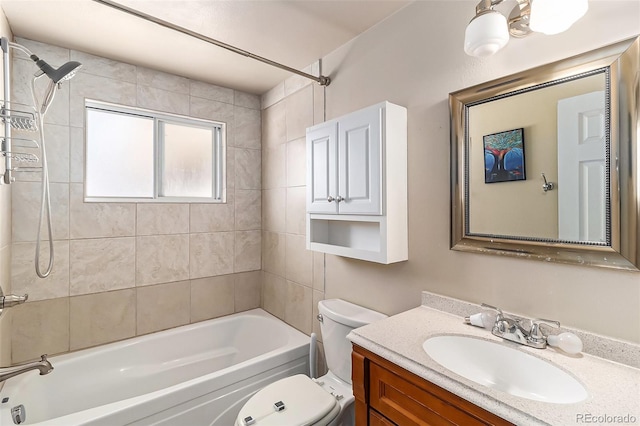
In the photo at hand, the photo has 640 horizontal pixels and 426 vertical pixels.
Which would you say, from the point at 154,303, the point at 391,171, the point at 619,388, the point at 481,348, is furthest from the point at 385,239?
the point at 154,303

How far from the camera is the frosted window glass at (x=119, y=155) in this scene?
2.10 metres

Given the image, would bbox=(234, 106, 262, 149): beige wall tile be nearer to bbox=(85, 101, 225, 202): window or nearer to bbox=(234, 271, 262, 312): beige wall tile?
bbox=(85, 101, 225, 202): window

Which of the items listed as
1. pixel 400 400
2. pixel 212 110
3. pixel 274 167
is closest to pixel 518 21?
Result: pixel 400 400

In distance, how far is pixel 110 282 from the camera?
2.07m

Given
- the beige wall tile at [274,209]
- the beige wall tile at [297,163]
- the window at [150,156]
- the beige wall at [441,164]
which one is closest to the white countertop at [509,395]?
the beige wall at [441,164]

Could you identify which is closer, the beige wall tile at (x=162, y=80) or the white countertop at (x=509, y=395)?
the white countertop at (x=509, y=395)

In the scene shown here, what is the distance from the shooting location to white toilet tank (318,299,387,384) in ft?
5.16

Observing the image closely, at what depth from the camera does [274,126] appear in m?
2.57

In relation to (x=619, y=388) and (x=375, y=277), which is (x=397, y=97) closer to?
(x=375, y=277)

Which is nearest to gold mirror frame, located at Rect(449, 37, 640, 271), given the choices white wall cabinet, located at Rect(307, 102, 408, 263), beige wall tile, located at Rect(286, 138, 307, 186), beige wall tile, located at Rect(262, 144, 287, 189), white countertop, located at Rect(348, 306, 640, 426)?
white countertop, located at Rect(348, 306, 640, 426)

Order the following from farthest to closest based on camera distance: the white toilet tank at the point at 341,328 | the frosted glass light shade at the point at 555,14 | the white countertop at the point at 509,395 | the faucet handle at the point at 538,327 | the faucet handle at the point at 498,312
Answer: the white toilet tank at the point at 341,328 → the faucet handle at the point at 498,312 → the faucet handle at the point at 538,327 → the frosted glass light shade at the point at 555,14 → the white countertop at the point at 509,395

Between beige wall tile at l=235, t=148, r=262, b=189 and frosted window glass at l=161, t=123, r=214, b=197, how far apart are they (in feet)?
0.77

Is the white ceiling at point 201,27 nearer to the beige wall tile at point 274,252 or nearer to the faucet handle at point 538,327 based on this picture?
the beige wall tile at point 274,252

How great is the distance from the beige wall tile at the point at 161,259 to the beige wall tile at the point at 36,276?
0.41m
